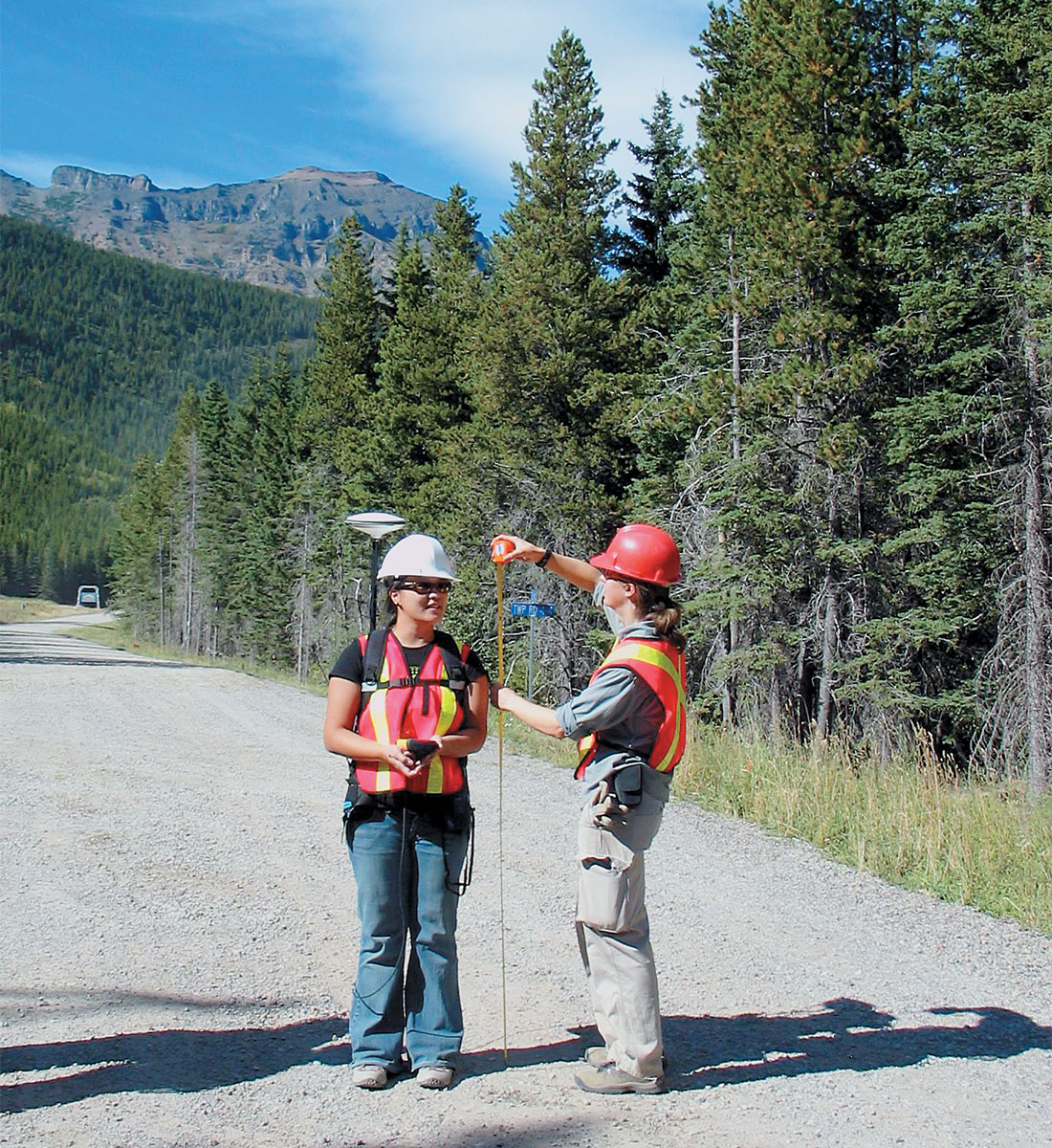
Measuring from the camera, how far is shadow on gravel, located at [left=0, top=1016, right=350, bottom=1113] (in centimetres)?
412

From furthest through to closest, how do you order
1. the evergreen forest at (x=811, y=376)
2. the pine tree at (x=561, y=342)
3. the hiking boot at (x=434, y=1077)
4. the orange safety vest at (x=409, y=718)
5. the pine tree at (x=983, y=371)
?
the pine tree at (x=561, y=342)
the evergreen forest at (x=811, y=376)
the pine tree at (x=983, y=371)
the orange safety vest at (x=409, y=718)
the hiking boot at (x=434, y=1077)

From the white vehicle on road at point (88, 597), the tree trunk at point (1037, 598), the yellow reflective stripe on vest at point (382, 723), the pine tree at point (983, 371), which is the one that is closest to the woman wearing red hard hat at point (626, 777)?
the yellow reflective stripe on vest at point (382, 723)

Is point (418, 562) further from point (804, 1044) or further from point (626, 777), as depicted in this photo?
point (804, 1044)

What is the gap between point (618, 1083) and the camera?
4074 millimetres

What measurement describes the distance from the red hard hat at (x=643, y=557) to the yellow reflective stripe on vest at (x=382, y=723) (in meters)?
0.94

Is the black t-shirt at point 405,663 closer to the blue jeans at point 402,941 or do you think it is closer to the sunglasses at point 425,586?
the sunglasses at point 425,586

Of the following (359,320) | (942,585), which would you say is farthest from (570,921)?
(359,320)

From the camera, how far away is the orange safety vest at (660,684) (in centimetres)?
399

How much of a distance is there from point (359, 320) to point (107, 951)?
37.9m

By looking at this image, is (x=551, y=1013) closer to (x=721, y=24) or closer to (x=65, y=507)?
(x=721, y=24)

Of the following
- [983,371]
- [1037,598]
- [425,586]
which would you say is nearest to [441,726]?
[425,586]

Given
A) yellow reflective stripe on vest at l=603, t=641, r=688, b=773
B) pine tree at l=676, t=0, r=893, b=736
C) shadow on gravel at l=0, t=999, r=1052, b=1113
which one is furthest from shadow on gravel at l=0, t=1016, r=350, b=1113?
pine tree at l=676, t=0, r=893, b=736

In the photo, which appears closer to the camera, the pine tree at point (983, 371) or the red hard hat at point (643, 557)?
the red hard hat at point (643, 557)

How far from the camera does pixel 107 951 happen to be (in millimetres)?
5848
